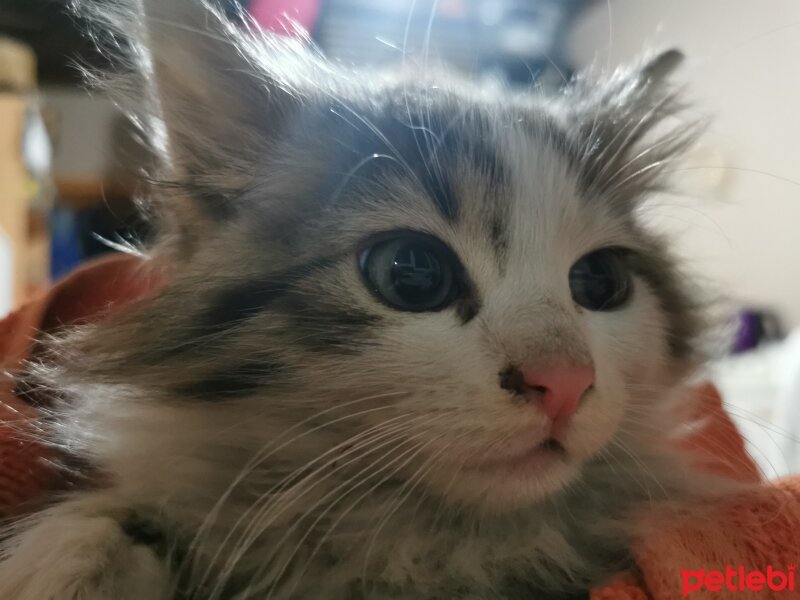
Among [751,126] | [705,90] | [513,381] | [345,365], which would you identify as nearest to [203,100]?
[345,365]

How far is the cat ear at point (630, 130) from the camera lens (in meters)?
1.02

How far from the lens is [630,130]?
1.10m

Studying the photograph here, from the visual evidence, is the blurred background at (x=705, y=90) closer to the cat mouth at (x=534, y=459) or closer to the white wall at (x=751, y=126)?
the white wall at (x=751, y=126)

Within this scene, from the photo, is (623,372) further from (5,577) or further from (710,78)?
(710,78)

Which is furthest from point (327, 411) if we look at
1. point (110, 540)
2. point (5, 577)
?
point (5, 577)

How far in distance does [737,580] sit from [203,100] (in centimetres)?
80

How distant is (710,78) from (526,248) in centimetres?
191

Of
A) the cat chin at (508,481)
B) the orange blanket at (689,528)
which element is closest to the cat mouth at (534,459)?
the cat chin at (508,481)

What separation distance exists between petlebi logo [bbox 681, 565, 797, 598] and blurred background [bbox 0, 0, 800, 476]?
142 cm

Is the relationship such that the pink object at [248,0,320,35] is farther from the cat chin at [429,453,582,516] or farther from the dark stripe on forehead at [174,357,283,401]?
the cat chin at [429,453,582,516]

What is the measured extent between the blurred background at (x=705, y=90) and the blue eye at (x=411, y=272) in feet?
4.69

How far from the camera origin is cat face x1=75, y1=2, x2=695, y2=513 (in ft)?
2.43

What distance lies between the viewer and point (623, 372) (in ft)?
2.95

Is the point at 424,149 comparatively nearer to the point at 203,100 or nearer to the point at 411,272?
the point at 411,272
